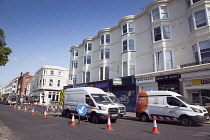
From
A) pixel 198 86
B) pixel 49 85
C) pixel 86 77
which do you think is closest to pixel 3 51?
pixel 86 77

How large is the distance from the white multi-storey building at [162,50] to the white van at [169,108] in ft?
16.1

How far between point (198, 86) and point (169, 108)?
18.3 feet

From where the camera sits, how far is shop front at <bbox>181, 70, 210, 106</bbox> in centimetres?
1359

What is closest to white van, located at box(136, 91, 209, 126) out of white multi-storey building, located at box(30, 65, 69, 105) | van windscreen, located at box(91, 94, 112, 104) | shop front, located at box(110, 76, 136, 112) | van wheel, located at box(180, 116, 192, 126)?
van wheel, located at box(180, 116, 192, 126)

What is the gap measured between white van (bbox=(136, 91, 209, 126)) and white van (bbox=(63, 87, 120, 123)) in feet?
9.20

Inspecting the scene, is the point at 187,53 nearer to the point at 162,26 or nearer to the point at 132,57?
the point at 162,26

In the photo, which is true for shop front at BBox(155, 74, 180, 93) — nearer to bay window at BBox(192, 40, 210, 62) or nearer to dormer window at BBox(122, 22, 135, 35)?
bay window at BBox(192, 40, 210, 62)

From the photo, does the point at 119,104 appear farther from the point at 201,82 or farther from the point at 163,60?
the point at 201,82

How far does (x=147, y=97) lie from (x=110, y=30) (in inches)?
633

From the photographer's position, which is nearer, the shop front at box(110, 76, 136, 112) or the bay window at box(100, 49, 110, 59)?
the shop front at box(110, 76, 136, 112)

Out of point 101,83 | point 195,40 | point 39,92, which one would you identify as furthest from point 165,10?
point 39,92

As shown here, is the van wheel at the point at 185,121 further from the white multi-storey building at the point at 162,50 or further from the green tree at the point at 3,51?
the green tree at the point at 3,51

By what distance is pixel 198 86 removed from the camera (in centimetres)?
1408

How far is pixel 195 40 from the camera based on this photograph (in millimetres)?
14969
